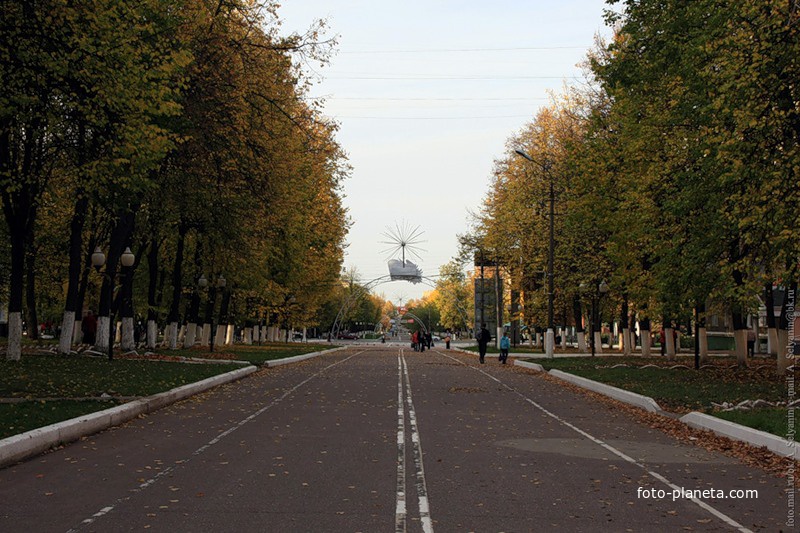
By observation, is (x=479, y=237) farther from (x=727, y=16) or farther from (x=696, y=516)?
(x=696, y=516)

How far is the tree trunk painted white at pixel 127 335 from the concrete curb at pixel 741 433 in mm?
24040

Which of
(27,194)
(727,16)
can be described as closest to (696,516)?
(727,16)

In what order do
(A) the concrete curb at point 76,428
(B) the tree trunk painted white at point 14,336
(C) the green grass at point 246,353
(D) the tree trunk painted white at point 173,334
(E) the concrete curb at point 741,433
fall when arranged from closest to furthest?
(A) the concrete curb at point 76,428
(E) the concrete curb at point 741,433
(B) the tree trunk painted white at point 14,336
(C) the green grass at point 246,353
(D) the tree trunk painted white at point 173,334

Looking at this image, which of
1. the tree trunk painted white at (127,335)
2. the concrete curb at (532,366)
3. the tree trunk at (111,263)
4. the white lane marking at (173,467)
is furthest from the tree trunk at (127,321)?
the concrete curb at (532,366)

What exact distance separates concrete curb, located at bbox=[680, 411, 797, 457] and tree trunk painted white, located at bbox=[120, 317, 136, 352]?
24040mm

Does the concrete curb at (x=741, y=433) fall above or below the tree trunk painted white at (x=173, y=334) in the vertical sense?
below

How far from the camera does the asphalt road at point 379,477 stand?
27.3 feet

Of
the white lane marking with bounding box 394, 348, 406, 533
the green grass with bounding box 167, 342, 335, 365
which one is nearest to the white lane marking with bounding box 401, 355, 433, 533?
the white lane marking with bounding box 394, 348, 406, 533

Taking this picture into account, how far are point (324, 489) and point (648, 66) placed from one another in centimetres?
2153

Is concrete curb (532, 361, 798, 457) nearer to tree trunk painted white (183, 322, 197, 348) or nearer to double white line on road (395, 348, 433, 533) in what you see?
double white line on road (395, 348, 433, 533)

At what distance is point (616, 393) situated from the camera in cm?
2323

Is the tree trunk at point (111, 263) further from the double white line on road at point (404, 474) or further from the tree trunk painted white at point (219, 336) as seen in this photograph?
the tree trunk painted white at point (219, 336)

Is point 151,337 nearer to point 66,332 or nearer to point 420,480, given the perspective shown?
point 66,332

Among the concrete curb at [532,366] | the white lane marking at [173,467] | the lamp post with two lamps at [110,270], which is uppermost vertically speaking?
the lamp post with two lamps at [110,270]
